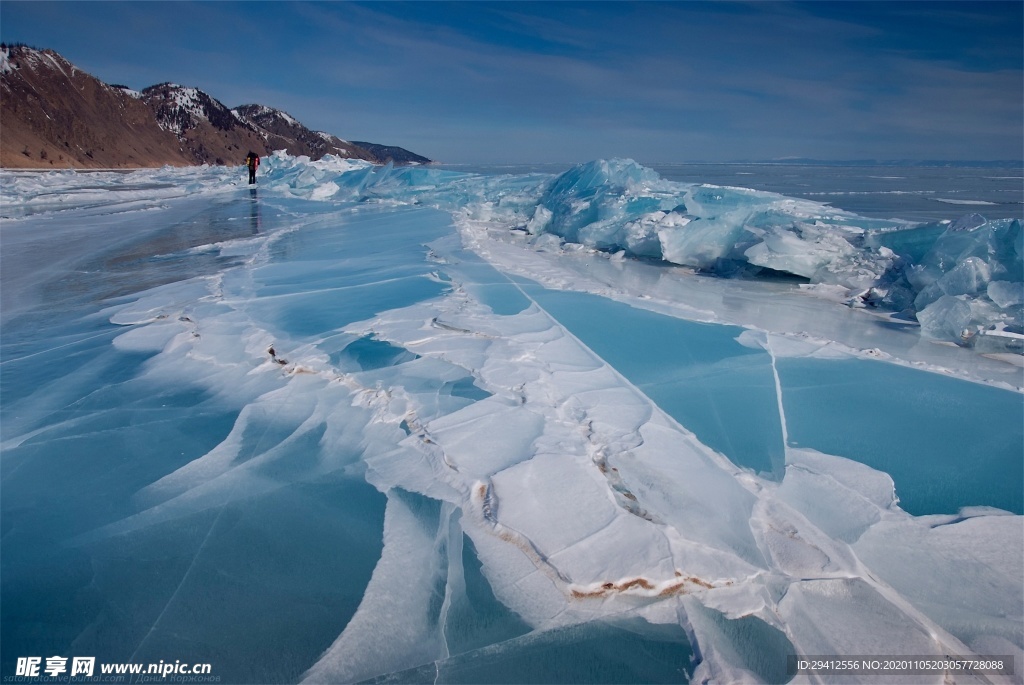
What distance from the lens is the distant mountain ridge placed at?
37094 mm

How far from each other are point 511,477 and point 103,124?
184 ft

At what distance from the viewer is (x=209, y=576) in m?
1.71

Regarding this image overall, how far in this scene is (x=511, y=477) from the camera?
6.90 feet

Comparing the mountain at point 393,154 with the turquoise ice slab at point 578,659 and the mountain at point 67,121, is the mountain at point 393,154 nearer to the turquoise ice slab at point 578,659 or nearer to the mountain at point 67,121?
the mountain at point 67,121

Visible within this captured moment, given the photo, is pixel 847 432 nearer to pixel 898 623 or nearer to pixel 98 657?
pixel 898 623

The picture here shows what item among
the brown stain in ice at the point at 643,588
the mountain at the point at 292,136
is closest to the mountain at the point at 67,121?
the mountain at the point at 292,136

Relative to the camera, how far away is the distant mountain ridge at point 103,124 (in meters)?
37.1

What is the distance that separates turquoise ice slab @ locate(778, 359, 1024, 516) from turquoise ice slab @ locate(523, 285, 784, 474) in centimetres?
16

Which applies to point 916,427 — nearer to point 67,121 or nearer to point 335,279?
point 335,279

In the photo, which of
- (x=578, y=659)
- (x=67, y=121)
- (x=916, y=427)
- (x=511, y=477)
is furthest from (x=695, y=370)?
(x=67, y=121)

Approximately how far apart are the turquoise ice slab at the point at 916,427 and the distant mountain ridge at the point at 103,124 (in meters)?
42.0

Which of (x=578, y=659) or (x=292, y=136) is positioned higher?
(x=292, y=136)

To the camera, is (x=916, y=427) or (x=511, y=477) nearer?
(x=511, y=477)

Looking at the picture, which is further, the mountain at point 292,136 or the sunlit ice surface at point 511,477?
the mountain at point 292,136
